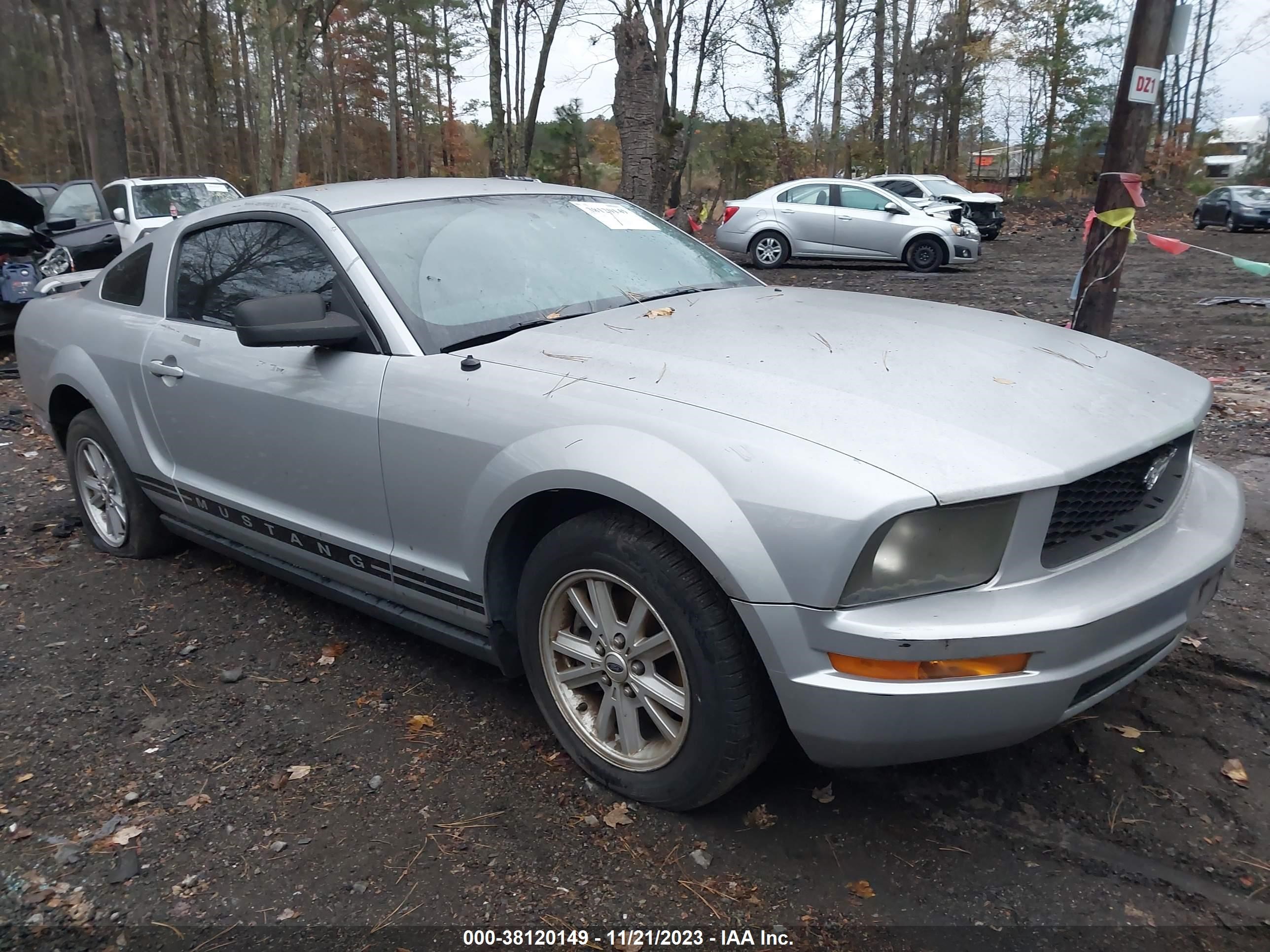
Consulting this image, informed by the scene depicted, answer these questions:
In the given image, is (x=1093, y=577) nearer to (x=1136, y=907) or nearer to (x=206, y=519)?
(x=1136, y=907)

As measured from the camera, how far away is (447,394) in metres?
2.67

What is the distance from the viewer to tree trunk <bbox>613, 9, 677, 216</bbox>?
10.1 meters

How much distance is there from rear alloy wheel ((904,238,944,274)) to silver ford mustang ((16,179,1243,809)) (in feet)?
41.2

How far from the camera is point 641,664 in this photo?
2410 millimetres

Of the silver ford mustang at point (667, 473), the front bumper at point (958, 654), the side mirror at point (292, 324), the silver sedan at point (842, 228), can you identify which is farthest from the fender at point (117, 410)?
the silver sedan at point (842, 228)

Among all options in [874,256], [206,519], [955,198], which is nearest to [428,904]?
[206,519]

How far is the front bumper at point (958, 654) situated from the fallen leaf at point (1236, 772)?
0.69 metres

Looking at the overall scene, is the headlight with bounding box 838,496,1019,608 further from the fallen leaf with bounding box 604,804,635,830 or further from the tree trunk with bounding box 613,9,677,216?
the tree trunk with bounding box 613,9,677,216

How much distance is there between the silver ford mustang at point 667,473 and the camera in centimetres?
201

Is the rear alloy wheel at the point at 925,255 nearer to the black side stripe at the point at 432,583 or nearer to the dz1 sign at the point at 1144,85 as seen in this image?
the dz1 sign at the point at 1144,85

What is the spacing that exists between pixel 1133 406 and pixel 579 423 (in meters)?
1.42

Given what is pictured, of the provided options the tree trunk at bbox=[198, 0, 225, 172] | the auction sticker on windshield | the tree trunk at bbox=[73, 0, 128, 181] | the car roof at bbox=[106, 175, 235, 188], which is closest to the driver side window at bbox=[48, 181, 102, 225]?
the car roof at bbox=[106, 175, 235, 188]

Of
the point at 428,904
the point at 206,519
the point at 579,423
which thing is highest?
the point at 579,423

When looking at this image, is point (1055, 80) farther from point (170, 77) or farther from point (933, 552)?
point (933, 552)
